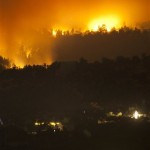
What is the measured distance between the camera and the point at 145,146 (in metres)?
192

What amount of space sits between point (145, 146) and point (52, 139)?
35282 millimetres

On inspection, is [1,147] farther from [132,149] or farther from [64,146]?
[132,149]

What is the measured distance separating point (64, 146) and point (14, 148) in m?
18.3

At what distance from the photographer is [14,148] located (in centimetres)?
18988

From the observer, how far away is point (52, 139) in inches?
7859

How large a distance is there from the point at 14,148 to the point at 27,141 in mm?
10120

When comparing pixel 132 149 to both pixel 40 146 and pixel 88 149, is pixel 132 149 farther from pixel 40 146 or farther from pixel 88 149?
pixel 40 146

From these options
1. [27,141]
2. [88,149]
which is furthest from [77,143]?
[27,141]

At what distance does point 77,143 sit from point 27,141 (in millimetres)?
19025

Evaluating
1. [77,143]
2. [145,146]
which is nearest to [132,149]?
[145,146]

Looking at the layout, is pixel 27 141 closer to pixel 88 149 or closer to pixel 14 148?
pixel 14 148

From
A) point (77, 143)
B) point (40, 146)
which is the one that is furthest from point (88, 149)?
point (40, 146)

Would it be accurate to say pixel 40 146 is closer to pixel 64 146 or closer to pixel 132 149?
pixel 64 146

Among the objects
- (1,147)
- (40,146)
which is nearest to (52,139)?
(40,146)
